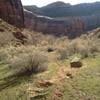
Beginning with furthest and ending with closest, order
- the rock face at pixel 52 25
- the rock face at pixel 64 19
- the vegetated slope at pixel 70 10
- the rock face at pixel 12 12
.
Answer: the vegetated slope at pixel 70 10 < the rock face at pixel 64 19 < the rock face at pixel 52 25 < the rock face at pixel 12 12

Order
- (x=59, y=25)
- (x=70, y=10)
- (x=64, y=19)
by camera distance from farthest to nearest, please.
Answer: (x=70, y=10) < (x=64, y=19) < (x=59, y=25)

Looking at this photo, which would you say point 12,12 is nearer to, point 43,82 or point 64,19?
point 43,82

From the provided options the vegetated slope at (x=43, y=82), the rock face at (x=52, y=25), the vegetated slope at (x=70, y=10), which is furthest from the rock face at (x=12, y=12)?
the vegetated slope at (x=70, y=10)

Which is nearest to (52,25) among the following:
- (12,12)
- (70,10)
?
(70,10)

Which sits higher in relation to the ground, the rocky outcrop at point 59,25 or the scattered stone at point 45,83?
the scattered stone at point 45,83

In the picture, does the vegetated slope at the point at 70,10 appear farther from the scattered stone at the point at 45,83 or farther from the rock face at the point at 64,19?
the scattered stone at the point at 45,83

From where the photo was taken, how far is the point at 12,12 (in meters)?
49.2

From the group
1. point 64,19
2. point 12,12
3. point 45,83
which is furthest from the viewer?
point 64,19

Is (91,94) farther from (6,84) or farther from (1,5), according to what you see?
(1,5)

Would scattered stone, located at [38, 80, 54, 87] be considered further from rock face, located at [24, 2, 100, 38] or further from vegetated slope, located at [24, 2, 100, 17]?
vegetated slope, located at [24, 2, 100, 17]

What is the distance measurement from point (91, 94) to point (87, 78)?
1922 millimetres

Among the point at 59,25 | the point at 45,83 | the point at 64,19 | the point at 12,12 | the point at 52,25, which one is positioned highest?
the point at 45,83

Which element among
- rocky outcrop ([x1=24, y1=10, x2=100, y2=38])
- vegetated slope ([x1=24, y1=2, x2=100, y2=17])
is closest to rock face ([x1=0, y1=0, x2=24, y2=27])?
rocky outcrop ([x1=24, y1=10, x2=100, y2=38])

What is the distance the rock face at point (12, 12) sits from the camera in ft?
153
